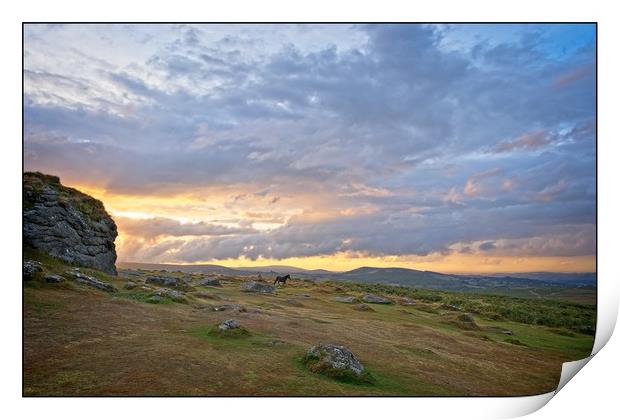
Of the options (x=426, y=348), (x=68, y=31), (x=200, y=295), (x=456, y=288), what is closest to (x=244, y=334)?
(x=426, y=348)

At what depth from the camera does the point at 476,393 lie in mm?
17062

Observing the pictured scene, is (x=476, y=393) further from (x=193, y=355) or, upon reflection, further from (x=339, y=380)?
(x=193, y=355)

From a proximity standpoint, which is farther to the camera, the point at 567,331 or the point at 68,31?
→ the point at 567,331

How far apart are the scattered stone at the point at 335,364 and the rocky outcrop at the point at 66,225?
2196 cm

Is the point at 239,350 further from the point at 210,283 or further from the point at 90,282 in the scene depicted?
the point at 210,283

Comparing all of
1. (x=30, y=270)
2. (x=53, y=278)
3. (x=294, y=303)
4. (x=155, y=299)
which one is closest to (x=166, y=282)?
(x=155, y=299)

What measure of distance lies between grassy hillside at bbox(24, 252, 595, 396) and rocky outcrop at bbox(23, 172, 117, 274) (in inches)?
73.1

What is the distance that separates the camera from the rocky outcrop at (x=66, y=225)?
91.1 ft

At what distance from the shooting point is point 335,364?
1556cm

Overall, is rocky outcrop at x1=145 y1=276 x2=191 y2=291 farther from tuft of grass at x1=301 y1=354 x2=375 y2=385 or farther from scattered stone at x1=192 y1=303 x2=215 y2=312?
tuft of grass at x1=301 y1=354 x2=375 y2=385

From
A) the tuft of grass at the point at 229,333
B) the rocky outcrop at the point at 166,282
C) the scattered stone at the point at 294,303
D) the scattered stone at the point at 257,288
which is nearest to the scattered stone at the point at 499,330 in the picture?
the scattered stone at the point at 294,303

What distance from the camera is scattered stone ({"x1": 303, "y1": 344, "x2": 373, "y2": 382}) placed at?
15.4 meters

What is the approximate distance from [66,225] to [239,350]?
21.0 m

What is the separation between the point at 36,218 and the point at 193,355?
20011 mm
